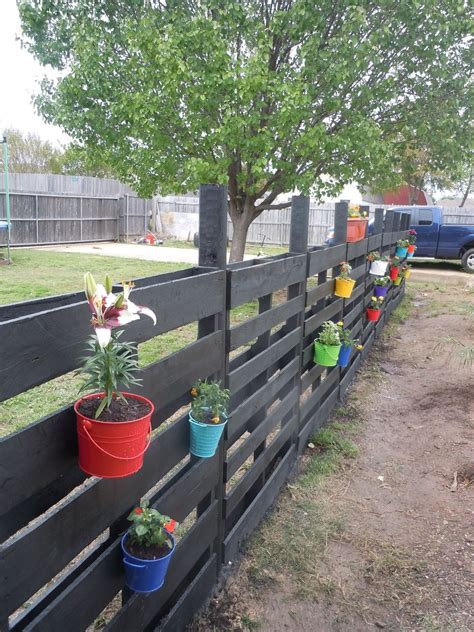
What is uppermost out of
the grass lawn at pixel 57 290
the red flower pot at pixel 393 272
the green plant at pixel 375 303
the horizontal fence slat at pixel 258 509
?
the red flower pot at pixel 393 272

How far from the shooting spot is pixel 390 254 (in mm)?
8078

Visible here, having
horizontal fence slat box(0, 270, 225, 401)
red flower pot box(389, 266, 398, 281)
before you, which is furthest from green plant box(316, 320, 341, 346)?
red flower pot box(389, 266, 398, 281)

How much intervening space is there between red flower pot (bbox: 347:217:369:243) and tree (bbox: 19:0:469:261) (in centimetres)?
258

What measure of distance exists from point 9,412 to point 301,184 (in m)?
5.72

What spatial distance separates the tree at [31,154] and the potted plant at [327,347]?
2902 cm

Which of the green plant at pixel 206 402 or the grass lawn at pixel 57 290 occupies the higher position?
the green plant at pixel 206 402

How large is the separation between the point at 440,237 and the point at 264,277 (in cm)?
1381

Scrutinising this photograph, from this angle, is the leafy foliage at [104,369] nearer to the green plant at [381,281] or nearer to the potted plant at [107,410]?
the potted plant at [107,410]

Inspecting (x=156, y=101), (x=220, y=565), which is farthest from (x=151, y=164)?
(x=220, y=565)

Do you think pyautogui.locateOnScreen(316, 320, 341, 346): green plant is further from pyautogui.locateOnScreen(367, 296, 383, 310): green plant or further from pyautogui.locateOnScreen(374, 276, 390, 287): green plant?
→ pyautogui.locateOnScreen(374, 276, 390, 287): green plant

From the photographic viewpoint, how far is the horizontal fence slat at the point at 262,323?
2.48 meters

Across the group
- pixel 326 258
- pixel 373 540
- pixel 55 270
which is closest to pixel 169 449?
pixel 373 540

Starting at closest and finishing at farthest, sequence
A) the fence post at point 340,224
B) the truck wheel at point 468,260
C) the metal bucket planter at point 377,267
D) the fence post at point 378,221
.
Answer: the fence post at point 340,224
the metal bucket planter at point 377,267
the fence post at point 378,221
the truck wheel at point 468,260

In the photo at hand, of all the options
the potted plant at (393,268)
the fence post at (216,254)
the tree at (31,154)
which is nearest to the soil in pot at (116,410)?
the fence post at (216,254)
